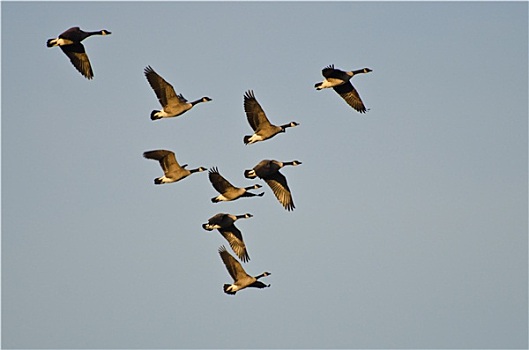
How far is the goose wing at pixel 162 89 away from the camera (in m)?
A: 60.2

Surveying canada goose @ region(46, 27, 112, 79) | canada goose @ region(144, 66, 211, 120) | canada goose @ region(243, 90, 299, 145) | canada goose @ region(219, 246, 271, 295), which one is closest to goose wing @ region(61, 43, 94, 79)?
canada goose @ region(46, 27, 112, 79)

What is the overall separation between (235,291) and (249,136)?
5152 mm

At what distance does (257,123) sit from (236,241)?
4.64m

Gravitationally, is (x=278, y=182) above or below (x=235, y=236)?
above

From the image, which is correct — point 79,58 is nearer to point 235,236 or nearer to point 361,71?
point 235,236

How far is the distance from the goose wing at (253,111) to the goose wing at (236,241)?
4248mm

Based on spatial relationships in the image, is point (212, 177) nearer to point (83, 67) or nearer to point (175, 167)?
point (175, 167)

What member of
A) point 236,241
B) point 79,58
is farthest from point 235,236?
point 79,58

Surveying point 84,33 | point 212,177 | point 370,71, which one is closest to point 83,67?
point 84,33

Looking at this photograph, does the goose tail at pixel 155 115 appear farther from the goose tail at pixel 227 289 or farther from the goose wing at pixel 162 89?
the goose tail at pixel 227 289

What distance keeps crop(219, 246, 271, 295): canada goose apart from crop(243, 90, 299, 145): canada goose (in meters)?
4.24

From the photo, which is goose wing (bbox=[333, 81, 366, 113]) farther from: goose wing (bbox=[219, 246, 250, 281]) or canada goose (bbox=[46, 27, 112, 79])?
canada goose (bbox=[46, 27, 112, 79])

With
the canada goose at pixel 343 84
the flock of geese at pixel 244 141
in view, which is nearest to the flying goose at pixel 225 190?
the flock of geese at pixel 244 141

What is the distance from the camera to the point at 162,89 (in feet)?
199
